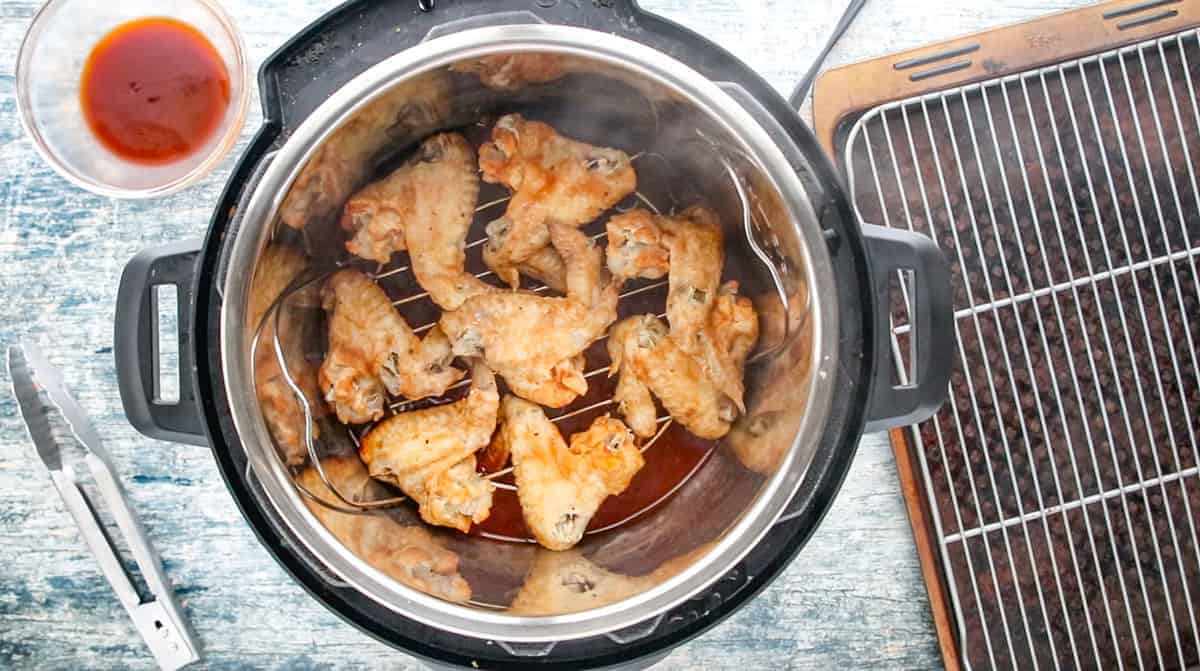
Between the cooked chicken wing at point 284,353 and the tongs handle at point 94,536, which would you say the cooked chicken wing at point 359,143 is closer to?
the cooked chicken wing at point 284,353

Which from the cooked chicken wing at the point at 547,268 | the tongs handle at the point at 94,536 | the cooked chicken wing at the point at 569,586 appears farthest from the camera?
the tongs handle at the point at 94,536

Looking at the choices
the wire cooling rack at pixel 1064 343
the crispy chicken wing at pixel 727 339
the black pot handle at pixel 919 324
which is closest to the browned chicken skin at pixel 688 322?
the crispy chicken wing at pixel 727 339

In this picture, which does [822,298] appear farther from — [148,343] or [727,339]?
[148,343]

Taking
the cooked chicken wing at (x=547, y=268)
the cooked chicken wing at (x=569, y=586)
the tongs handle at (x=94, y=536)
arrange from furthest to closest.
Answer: the tongs handle at (x=94, y=536), the cooked chicken wing at (x=547, y=268), the cooked chicken wing at (x=569, y=586)

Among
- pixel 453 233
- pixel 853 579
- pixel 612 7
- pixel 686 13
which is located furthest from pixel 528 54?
pixel 853 579

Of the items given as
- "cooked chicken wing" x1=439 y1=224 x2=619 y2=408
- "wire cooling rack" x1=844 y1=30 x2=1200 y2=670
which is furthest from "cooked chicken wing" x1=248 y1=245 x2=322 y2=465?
"wire cooling rack" x1=844 y1=30 x2=1200 y2=670

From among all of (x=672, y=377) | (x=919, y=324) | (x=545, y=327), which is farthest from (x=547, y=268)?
(x=919, y=324)

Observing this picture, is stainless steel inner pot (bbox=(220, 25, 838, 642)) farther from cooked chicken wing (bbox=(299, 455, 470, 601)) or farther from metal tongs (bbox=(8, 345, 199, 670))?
metal tongs (bbox=(8, 345, 199, 670))
